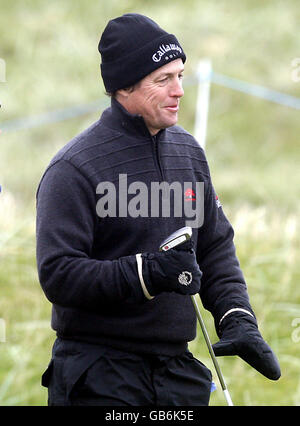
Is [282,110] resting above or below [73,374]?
above

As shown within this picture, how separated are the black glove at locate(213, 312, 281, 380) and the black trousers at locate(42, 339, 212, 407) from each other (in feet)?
0.64

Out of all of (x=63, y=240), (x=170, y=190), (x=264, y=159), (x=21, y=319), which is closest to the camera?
(x=63, y=240)

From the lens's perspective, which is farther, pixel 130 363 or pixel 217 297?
pixel 217 297

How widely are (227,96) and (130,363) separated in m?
9.26

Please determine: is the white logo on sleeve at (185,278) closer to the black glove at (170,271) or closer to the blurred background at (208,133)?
the black glove at (170,271)

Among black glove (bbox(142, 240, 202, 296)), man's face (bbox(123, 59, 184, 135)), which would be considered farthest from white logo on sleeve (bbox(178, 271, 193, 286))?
man's face (bbox(123, 59, 184, 135))

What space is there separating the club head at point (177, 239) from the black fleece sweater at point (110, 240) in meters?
0.13

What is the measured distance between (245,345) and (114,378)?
53 centimetres

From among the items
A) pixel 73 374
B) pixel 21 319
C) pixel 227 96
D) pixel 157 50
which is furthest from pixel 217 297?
pixel 227 96

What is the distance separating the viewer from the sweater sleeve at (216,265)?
146 inches

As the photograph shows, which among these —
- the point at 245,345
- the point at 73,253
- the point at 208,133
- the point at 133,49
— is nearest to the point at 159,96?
the point at 133,49

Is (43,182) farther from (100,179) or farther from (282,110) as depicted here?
(282,110)

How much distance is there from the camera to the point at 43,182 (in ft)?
11.2

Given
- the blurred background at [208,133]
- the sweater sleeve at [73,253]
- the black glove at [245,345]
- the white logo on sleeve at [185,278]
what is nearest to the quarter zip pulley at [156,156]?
the sweater sleeve at [73,253]
